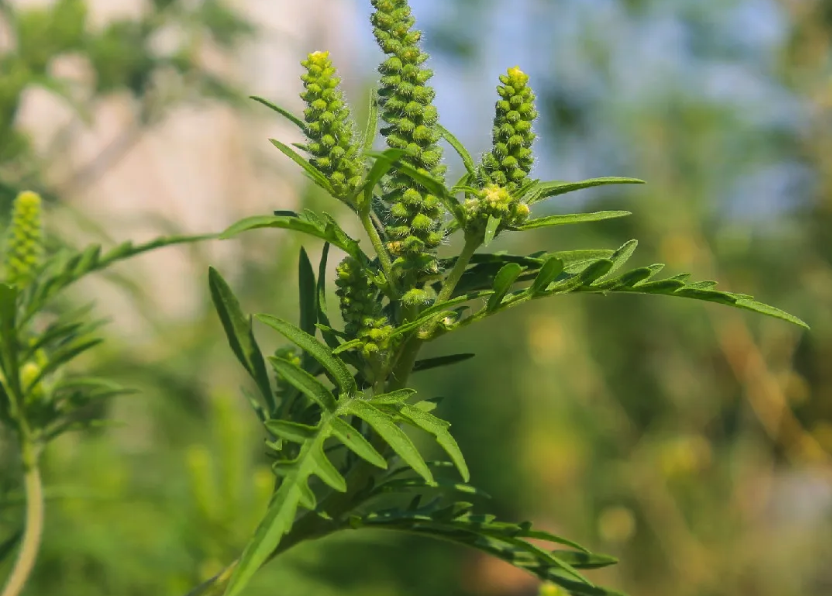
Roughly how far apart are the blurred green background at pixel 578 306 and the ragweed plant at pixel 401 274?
41.3 inches

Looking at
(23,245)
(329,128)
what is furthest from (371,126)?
(23,245)

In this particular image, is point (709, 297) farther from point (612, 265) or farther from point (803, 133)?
point (803, 133)

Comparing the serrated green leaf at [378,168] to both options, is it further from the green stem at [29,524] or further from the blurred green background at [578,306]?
the blurred green background at [578,306]

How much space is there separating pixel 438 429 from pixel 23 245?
1.07 ft

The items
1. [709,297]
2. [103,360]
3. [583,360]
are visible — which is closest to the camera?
[709,297]

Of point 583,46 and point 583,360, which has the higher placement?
point 583,46

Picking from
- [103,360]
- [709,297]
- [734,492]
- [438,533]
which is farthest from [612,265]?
[734,492]

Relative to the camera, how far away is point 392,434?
358mm

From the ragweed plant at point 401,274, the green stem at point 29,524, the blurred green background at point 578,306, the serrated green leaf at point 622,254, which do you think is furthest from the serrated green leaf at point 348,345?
the blurred green background at point 578,306

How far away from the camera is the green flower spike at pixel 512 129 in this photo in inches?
15.2

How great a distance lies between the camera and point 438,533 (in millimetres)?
440

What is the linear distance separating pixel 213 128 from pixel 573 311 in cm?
168

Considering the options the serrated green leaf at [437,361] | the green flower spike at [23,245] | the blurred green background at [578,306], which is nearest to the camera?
→ the serrated green leaf at [437,361]

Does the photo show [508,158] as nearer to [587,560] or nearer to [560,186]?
[560,186]
